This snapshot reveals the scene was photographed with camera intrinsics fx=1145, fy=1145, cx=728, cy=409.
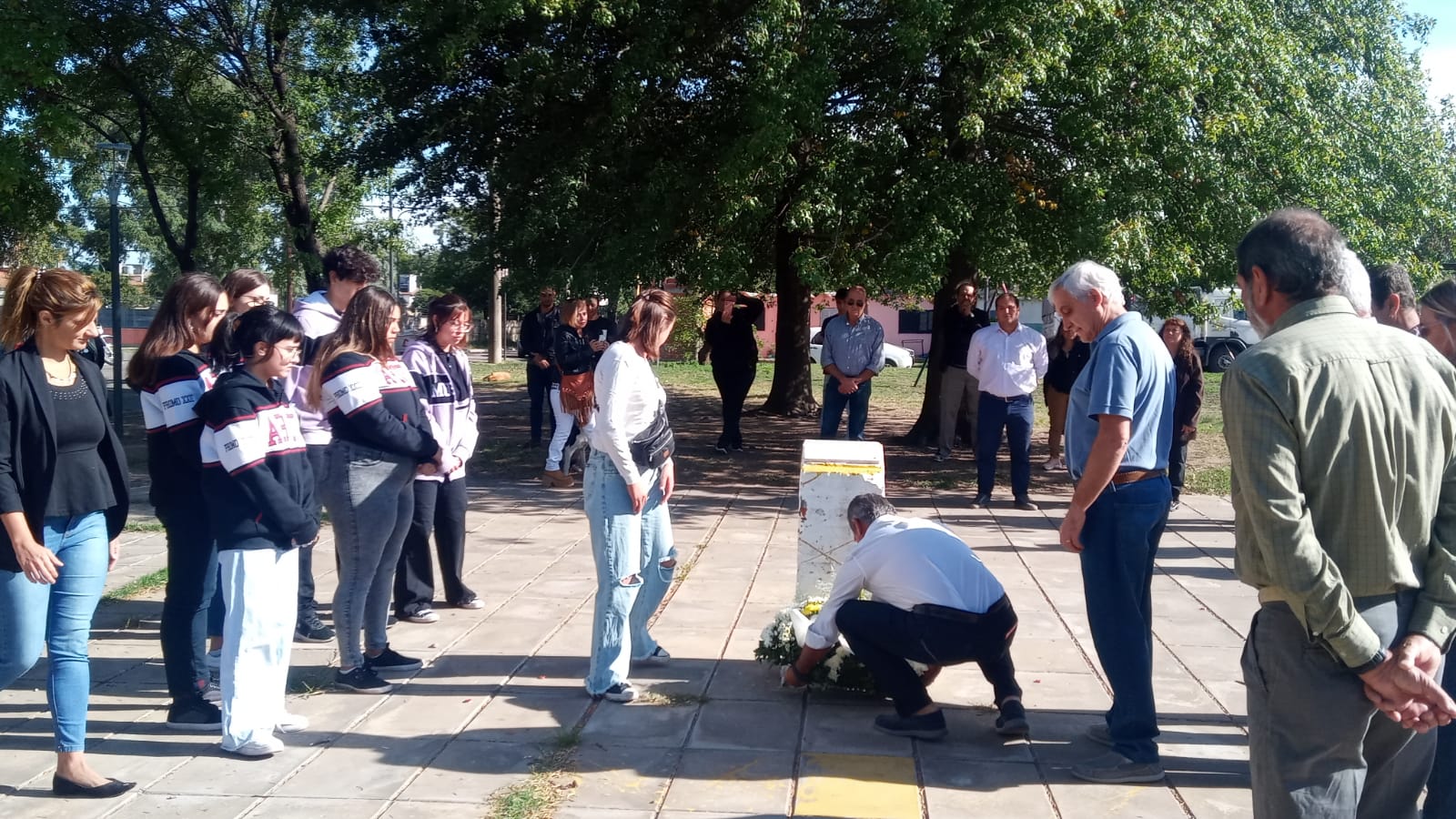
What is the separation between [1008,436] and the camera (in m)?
10.0

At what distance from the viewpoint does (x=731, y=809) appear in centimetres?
397

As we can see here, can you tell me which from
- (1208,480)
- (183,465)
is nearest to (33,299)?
(183,465)

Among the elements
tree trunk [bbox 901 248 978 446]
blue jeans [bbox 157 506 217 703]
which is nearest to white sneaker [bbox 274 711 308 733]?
blue jeans [bbox 157 506 217 703]

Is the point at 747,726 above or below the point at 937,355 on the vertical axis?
below

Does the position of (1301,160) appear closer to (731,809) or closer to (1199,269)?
(1199,269)

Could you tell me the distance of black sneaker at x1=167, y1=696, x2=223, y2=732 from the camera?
4.71m

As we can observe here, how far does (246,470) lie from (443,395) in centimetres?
204

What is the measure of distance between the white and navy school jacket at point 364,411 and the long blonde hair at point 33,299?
1110mm

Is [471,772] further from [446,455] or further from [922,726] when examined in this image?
[446,455]

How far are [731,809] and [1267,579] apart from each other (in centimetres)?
209

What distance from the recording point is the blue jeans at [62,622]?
3893 millimetres

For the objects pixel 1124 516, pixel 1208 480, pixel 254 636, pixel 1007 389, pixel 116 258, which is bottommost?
pixel 1208 480

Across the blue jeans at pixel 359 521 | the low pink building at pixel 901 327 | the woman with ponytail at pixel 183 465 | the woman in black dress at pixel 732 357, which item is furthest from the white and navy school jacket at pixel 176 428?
the low pink building at pixel 901 327

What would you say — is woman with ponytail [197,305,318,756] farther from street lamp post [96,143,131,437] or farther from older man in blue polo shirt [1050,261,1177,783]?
street lamp post [96,143,131,437]
